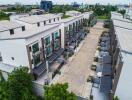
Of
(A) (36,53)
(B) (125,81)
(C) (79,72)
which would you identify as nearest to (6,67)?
(A) (36,53)

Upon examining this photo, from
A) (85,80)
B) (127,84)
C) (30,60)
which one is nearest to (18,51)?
(30,60)

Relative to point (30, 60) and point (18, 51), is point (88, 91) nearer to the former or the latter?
point (30, 60)

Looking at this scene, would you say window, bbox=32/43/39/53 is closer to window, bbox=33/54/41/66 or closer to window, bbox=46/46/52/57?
window, bbox=33/54/41/66

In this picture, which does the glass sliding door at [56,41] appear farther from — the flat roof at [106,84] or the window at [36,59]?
the flat roof at [106,84]

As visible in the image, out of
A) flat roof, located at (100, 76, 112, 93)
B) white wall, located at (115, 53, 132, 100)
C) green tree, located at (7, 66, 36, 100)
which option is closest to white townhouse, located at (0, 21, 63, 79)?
green tree, located at (7, 66, 36, 100)

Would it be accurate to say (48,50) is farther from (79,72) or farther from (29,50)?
(79,72)
